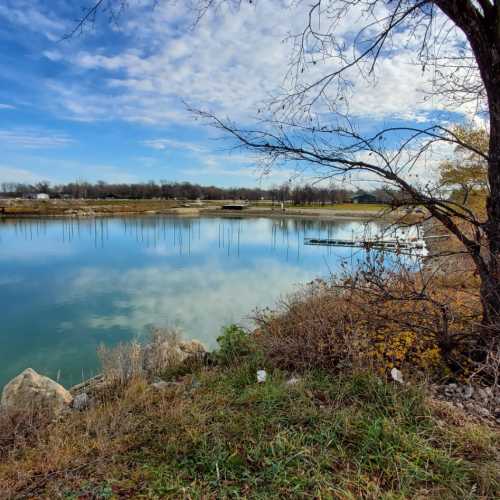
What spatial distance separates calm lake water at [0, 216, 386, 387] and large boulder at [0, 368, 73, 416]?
0.51m

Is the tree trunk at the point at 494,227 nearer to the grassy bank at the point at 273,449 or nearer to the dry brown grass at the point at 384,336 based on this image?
the dry brown grass at the point at 384,336

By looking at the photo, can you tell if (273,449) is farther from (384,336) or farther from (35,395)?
(35,395)

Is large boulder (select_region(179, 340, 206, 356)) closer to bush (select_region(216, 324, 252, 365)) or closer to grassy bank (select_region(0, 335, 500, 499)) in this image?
bush (select_region(216, 324, 252, 365))

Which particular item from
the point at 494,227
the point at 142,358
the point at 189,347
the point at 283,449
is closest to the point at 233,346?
the point at 142,358

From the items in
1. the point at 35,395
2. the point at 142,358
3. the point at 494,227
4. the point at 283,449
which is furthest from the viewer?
the point at 142,358

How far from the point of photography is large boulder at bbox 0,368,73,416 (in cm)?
404

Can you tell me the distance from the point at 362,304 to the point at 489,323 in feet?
3.96

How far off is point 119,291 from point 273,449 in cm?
1207

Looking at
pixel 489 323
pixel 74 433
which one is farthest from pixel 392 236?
pixel 74 433

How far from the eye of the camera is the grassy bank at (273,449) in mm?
2012

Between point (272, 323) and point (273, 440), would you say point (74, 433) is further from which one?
point (272, 323)

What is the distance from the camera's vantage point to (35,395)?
4.34 meters

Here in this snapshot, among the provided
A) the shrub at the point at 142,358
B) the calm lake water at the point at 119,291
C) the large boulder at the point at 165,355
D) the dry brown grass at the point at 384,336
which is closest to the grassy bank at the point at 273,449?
the dry brown grass at the point at 384,336

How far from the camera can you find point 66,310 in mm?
10906
